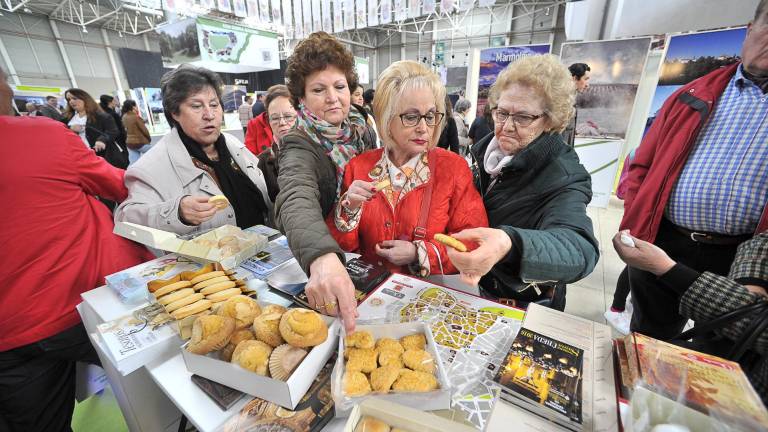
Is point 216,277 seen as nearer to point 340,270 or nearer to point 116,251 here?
point 340,270

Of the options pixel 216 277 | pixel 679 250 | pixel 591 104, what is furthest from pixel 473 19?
pixel 216 277

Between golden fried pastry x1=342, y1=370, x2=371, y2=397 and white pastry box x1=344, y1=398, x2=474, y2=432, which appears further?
golden fried pastry x1=342, y1=370, x2=371, y2=397

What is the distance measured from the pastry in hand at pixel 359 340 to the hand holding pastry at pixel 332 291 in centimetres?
2

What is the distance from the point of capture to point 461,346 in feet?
3.26

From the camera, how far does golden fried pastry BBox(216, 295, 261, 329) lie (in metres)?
0.95

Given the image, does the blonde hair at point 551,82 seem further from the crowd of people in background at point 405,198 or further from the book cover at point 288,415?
the book cover at point 288,415

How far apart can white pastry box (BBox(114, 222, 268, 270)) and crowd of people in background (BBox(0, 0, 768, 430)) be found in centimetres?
18

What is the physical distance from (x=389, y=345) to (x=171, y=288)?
822 mm

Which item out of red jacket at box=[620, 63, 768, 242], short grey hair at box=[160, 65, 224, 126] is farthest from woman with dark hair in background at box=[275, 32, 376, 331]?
red jacket at box=[620, 63, 768, 242]

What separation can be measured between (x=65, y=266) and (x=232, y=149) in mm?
1049

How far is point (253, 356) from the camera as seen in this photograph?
2.71ft

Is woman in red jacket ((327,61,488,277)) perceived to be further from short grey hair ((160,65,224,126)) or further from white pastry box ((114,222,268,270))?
short grey hair ((160,65,224,126))

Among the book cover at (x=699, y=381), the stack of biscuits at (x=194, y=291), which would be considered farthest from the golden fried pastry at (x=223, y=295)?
the book cover at (x=699, y=381)

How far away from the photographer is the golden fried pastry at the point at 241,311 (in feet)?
3.11
